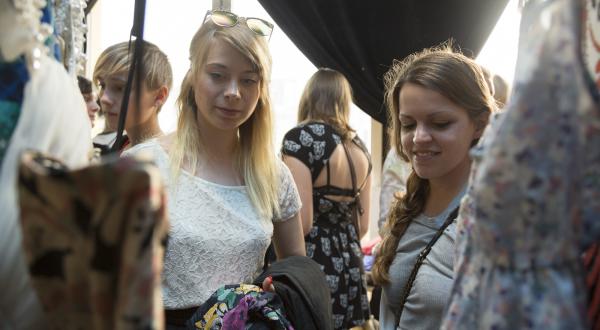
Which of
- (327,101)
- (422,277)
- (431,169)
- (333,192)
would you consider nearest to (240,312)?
(422,277)

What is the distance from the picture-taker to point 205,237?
161 cm

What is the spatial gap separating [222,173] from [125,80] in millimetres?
810

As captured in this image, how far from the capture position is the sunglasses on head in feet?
5.86

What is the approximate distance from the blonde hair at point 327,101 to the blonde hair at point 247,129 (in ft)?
3.91

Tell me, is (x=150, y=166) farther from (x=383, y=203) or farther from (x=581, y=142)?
(x=383, y=203)

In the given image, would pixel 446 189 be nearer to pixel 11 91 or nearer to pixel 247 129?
pixel 247 129

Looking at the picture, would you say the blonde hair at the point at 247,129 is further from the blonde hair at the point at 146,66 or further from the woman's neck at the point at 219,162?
the blonde hair at the point at 146,66

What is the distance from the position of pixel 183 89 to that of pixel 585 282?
141cm

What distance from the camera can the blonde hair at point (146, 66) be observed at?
7.88 ft

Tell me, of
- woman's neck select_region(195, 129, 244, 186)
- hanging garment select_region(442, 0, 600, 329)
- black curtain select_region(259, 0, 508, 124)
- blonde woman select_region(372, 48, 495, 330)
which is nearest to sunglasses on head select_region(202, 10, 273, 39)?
woman's neck select_region(195, 129, 244, 186)

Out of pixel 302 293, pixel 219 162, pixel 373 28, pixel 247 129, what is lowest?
pixel 302 293

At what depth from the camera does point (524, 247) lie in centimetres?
67

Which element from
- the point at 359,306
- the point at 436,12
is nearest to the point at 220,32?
the point at 359,306

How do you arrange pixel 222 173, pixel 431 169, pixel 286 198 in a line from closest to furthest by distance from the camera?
pixel 431 169
pixel 222 173
pixel 286 198
